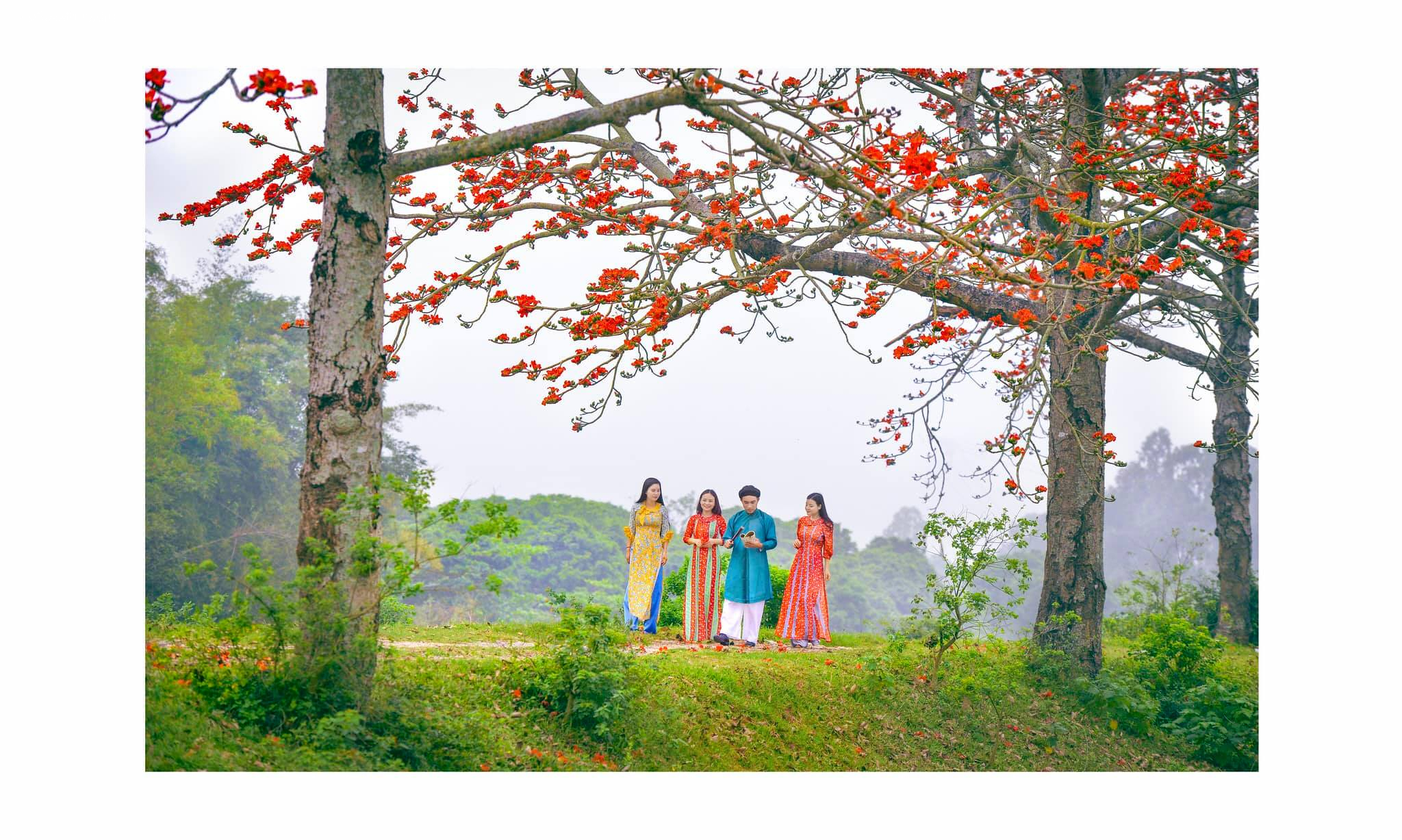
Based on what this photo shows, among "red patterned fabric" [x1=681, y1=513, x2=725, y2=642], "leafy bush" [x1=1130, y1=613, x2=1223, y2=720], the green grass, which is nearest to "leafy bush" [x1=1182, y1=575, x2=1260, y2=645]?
the green grass

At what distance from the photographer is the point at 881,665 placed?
6590 mm

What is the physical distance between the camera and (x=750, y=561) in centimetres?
740

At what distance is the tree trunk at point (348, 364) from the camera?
4.62 m

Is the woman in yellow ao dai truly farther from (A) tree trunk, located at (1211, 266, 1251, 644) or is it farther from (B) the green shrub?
(A) tree trunk, located at (1211, 266, 1251, 644)

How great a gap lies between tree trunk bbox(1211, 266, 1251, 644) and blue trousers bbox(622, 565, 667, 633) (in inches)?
211

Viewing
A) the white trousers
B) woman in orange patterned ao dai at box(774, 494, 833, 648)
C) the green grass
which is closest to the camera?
the green grass

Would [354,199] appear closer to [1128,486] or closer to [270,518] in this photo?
[270,518]

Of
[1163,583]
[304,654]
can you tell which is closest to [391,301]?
[304,654]

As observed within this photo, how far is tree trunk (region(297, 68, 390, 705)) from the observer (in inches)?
182

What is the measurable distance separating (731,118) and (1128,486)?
19.6m

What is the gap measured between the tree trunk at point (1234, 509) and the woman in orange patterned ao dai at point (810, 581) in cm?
415

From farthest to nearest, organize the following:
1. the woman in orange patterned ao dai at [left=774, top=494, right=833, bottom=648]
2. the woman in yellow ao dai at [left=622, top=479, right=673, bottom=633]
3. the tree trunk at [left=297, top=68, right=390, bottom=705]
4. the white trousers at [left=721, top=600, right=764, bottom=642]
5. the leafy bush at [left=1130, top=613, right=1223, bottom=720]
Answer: the woman in orange patterned ao dai at [left=774, top=494, right=833, bottom=648] → the woman in yellow ao dai at [left=622, top=479, right=673, bottom=633] → the white trousers at [left=721, top=600, right=764, bottom=642] → the leafy bush at [left=1130, top=613, right=1223, bottom=720] → the tree trunk at [left=297, top=68, right=390, bottom=705]

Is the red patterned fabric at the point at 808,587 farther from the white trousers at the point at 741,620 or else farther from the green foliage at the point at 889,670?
the green foliage at the point at 889,670

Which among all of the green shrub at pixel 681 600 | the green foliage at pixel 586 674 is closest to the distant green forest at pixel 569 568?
the green shrub at pixel 681 600
